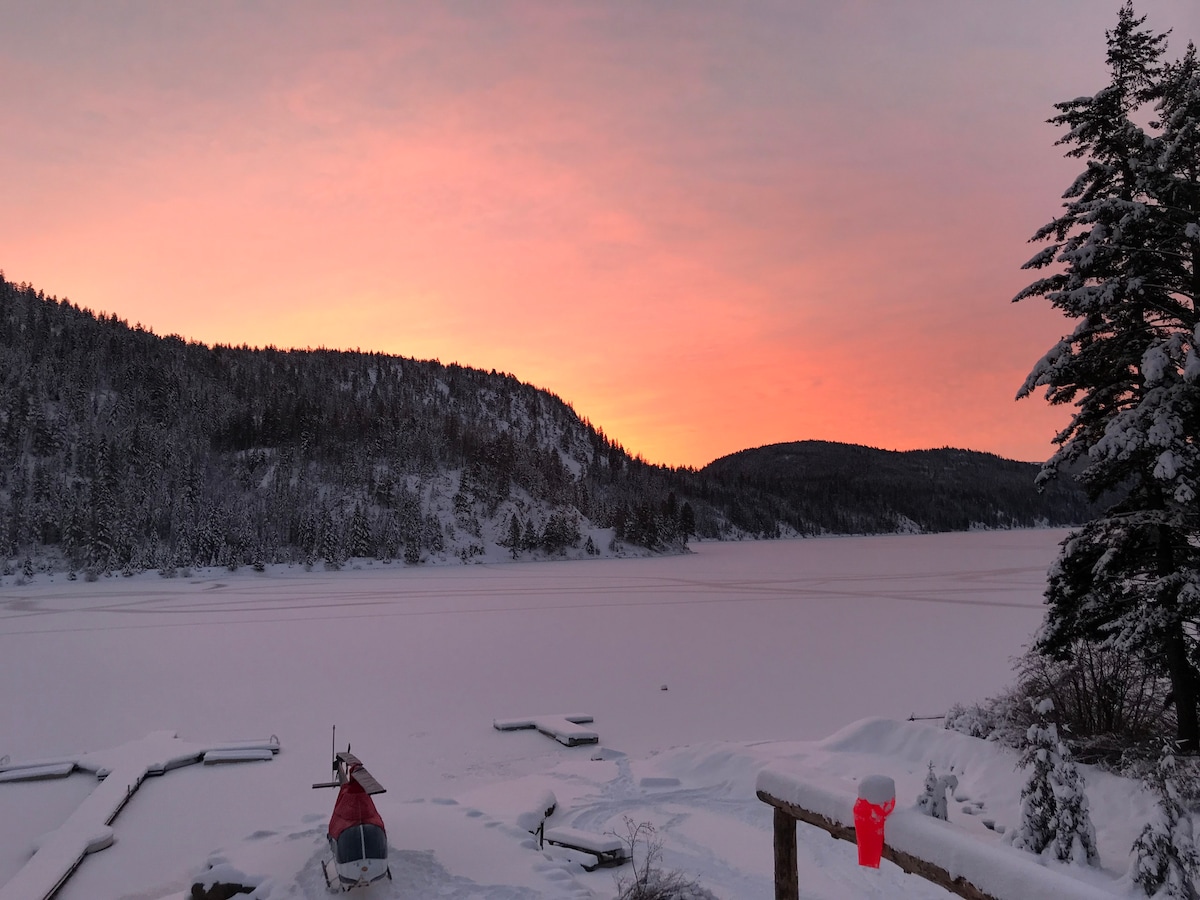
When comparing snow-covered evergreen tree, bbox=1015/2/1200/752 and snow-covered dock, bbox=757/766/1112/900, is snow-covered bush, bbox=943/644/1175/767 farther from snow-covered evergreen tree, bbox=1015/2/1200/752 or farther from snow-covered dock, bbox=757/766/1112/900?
snow-covered dock, bbox=757/766/1112/900

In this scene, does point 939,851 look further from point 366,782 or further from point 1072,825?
point 366,782

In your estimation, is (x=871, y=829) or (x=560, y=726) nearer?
(x=871, y=829)

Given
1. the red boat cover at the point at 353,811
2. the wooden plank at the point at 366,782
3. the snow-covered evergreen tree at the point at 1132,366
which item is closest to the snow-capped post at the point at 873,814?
the red boat cover at the point at 353,811

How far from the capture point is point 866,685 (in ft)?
64.2

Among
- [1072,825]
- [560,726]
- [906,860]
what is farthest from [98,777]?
[1072,825]

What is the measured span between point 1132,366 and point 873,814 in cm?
1037

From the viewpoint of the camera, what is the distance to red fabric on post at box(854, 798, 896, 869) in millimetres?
3984

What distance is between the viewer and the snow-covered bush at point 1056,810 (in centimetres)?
725

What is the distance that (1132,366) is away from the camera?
1120cm

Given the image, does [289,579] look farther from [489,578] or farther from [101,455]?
[101,455]

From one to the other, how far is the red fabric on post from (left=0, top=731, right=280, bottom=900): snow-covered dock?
9.34 m

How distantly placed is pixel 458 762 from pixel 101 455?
120481 mm

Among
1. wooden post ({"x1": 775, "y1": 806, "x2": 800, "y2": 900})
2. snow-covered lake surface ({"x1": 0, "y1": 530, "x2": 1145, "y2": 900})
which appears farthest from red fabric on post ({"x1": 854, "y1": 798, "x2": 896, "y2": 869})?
wooden post ({"x1": 775, "y1": 806, "x2": 800, "y2": 900})

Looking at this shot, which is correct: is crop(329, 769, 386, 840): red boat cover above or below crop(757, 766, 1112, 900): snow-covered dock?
below
